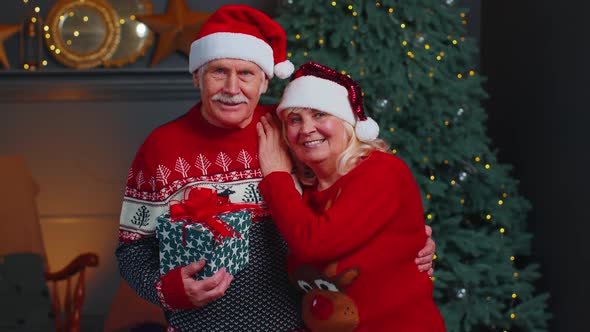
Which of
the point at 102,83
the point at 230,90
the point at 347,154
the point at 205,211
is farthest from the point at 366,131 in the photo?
the point at 102,83

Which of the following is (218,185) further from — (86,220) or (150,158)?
(86,220)

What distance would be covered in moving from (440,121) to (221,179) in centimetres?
202

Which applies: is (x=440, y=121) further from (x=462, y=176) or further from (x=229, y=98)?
(x=229, y=98)

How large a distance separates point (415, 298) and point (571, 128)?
220cm

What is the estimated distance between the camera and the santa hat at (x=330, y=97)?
194 centimetres

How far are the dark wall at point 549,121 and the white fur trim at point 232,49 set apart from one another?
2178 millimetres

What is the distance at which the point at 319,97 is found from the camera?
1939mm

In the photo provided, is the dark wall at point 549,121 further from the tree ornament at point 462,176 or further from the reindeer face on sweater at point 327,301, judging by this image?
the reindeer face on sweater at point 327,301

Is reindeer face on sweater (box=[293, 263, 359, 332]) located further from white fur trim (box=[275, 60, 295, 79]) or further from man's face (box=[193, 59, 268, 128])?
white fur trim (box=[275, 60, 295, 79])

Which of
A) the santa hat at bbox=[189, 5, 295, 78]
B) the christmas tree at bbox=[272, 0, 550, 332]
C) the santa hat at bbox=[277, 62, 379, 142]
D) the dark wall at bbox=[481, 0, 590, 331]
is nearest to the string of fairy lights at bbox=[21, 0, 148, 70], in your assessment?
the christmas tree at bbox=[272, 0, 550, 332]

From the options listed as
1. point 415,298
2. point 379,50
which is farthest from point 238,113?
point 379,50

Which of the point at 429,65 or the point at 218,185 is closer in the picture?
the point at 218,185

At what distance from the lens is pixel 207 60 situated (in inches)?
75.8

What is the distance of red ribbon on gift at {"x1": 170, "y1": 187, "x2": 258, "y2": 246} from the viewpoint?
1.73 meters
